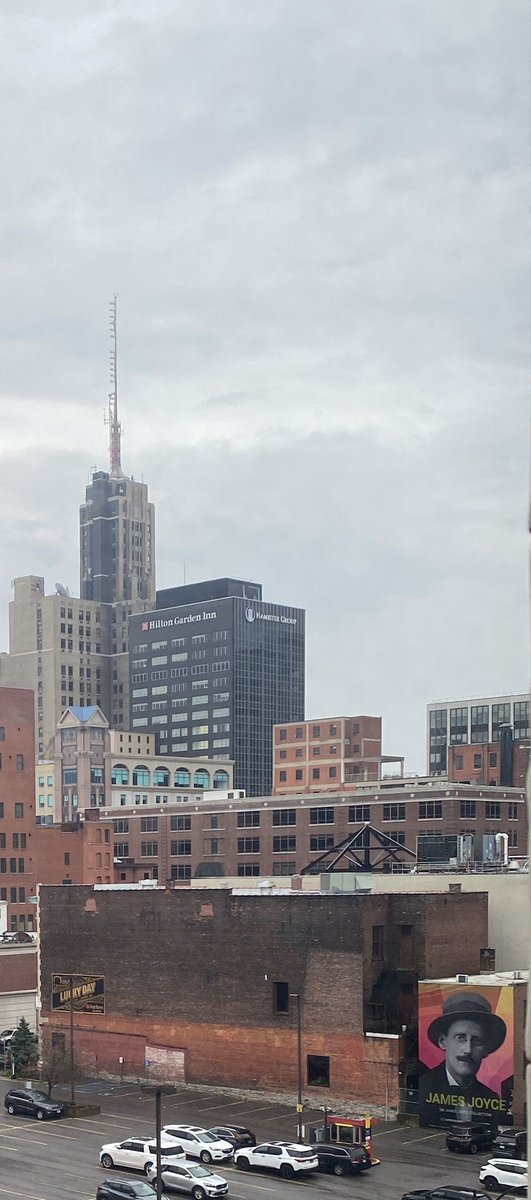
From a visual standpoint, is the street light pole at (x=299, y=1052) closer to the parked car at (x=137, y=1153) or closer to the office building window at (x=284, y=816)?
the parked car at (x=137, y=1153)

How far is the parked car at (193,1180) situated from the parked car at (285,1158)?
2.81 meters

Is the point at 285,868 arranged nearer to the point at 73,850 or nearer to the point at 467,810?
the point at 467,810

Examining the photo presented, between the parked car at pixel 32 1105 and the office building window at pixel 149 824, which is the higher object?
the office building window at pixel 149 824

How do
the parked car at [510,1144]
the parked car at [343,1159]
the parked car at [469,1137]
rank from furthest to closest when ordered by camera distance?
the parked car at [469,1137] → the parked car at [510,1144] → the parked car at [343,1159]

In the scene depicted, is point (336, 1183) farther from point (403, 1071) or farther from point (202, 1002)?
point (202, 1002)

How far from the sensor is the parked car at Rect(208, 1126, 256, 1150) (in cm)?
7319

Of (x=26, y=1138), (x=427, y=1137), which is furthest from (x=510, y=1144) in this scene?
→ (x=26, y=1138)

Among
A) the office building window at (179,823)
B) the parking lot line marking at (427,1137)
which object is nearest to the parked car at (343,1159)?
the parking lot line marking at (427,1137)

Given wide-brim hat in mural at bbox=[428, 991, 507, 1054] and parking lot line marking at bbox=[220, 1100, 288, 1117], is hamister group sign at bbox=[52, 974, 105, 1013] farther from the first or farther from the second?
wide-brim hat in mural at bbox=[428, 991, 507, 1054]

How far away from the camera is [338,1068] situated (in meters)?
83.5

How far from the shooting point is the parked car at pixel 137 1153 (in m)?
69.1

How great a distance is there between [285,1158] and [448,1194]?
10407 mm

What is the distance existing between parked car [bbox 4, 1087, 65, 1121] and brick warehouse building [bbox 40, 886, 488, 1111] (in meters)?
10.4

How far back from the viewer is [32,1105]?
273 ft
